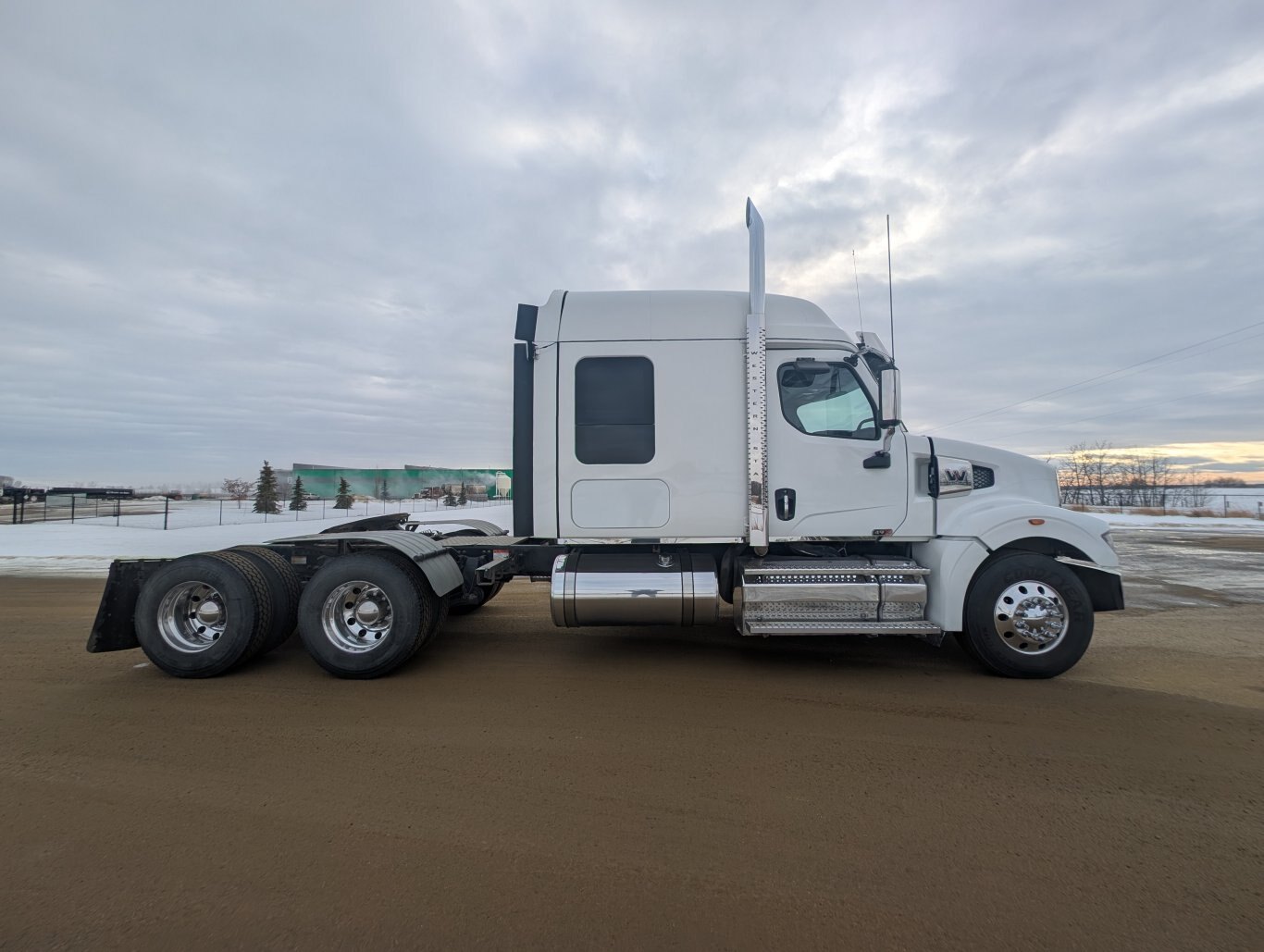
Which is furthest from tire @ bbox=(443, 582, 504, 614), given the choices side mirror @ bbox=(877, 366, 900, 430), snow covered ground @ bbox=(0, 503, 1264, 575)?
side mirror @ bbox=(877, 366, 900, 430)

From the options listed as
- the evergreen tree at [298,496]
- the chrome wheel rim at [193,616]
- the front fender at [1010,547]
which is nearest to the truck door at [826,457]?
the front fender at [1010,547]

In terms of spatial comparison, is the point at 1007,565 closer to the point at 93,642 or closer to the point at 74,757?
the point at 74,757

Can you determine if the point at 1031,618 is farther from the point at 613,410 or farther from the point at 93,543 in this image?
the point at 93,543

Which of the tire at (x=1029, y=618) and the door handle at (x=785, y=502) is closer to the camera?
the tire at (x=1029, y=618)

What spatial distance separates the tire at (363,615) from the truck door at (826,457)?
9.96ft

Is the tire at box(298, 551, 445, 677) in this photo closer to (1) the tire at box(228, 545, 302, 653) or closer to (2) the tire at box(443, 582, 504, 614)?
(1) the tire at box(228, 545, 302, 653)

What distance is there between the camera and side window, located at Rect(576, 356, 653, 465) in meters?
4.87


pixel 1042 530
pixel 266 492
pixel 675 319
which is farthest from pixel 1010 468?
pixel 266 492

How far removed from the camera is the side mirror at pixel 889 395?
447cm

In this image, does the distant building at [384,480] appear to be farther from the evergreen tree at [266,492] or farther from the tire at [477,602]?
the tire at [477,602]

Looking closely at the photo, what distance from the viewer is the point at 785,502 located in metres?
4.80

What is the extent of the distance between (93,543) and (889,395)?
60.1ft

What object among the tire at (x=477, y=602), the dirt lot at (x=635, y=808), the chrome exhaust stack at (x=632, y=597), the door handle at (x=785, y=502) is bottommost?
the dirt lot at (x=635, y=808)

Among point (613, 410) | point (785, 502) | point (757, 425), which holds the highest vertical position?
point (613, 410)
